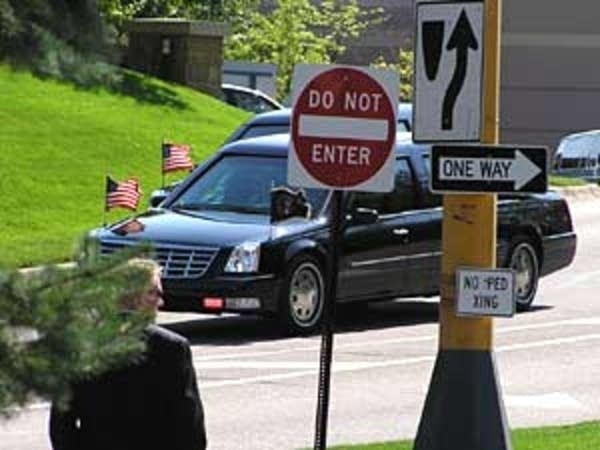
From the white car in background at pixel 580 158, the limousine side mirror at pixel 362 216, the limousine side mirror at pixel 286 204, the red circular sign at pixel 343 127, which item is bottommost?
the white car in background at pixel 580 158

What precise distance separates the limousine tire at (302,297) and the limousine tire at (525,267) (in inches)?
112

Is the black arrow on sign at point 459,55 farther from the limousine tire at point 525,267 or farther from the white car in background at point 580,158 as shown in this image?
the white car in background at point 580,158

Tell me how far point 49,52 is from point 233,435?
8.52 m

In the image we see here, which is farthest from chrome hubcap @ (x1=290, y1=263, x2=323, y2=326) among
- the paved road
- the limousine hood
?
the limousine hood

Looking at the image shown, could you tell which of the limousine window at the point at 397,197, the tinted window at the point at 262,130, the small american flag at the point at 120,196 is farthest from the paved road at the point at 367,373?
the tinted window at the point at 262,130

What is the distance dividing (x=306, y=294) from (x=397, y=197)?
158cm

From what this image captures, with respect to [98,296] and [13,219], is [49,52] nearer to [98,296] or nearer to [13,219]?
[98,296]

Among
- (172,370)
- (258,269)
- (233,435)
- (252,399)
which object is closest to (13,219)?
(258,269)

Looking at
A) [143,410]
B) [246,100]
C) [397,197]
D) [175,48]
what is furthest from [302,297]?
[246,100]

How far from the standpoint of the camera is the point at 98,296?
3592 millimetres

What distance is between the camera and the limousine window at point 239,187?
695 inches

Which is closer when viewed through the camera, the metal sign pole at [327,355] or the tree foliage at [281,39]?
the metal sign pole at [327,355]

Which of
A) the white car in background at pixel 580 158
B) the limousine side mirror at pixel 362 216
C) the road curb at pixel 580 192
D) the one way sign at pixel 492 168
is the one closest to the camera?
the one way sign at pixel 492 168

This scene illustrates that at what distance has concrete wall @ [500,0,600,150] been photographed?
6212 centimetres
